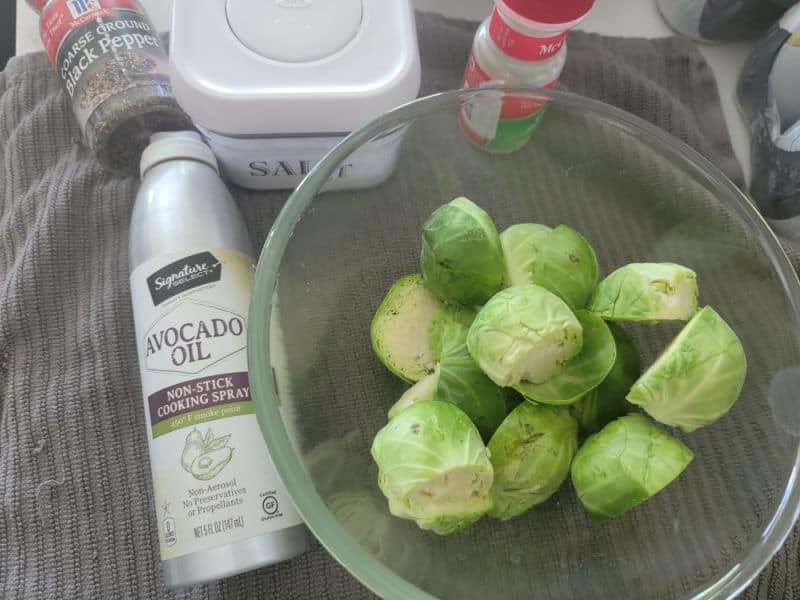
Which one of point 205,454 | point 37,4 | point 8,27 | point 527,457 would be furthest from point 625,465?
point 8,27

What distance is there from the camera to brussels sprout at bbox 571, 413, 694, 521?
49 centimetres

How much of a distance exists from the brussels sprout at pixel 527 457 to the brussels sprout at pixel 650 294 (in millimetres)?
93

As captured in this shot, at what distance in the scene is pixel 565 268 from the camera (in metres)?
0.55

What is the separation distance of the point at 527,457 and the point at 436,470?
0.08 metres

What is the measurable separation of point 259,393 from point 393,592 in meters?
0.16

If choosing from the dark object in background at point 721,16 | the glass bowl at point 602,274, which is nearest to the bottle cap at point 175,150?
the glass bowl at point 602,274

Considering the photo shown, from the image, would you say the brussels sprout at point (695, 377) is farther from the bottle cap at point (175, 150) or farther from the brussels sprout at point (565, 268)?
the bottle cap at point (175, 150)

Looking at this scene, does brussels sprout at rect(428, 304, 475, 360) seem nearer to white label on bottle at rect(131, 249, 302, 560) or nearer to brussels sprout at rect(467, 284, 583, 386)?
brussels sprout at rect(467, 284, 583, 386)

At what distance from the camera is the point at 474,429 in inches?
19.7

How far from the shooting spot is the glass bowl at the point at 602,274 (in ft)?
1.70

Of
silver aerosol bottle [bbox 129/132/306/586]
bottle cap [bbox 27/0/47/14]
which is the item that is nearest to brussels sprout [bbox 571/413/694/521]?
silver aerosol bottle [bbox 129/132/306/586]

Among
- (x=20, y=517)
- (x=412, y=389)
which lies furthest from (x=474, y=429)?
(x=20, y=517)

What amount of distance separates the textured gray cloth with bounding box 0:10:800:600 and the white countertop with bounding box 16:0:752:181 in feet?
0.09

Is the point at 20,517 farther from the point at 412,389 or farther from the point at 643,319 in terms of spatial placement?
the point at 643,319
